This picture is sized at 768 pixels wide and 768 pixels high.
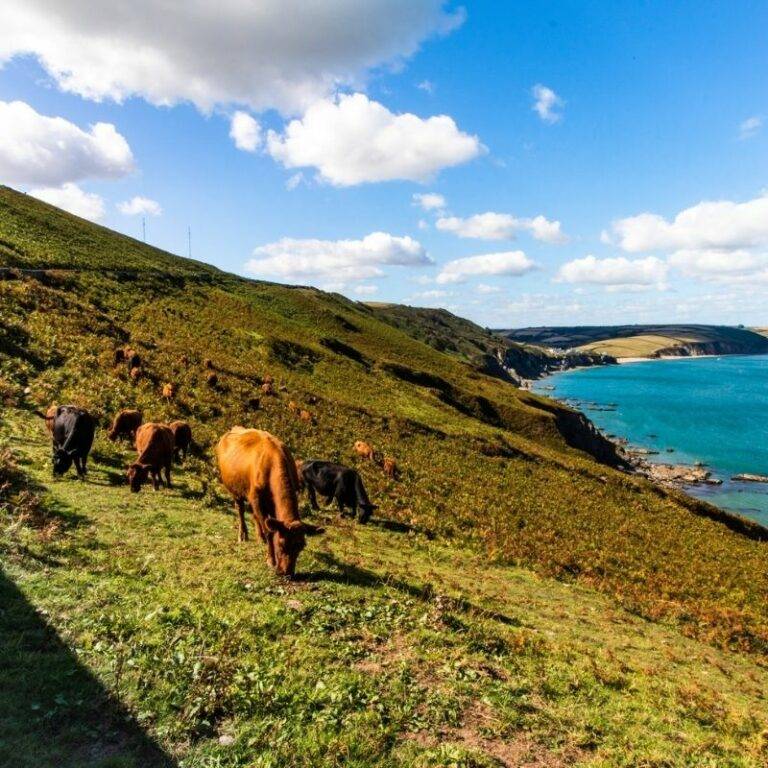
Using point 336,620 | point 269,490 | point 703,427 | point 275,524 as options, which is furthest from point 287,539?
point 703,427

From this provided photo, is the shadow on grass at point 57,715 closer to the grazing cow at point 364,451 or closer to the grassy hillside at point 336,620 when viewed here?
the grassy hillside at point 336,620

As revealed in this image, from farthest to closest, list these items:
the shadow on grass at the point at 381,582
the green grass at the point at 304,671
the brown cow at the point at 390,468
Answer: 1. the brown cow at the point at 390,468
2. the shadow on grass at the point at 381,582
3. the green grass at the point at 304,671

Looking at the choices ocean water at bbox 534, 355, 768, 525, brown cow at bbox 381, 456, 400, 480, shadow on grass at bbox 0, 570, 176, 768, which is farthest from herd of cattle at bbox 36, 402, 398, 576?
ocean water at bbox 534, 355, 768, 525

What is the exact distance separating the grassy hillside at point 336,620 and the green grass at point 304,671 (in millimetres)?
39

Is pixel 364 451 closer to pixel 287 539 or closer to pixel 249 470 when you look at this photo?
pixel 249 470

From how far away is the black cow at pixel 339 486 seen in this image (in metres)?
21.2

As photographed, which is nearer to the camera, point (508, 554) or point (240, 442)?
point (240, 442)

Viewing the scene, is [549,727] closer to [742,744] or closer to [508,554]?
[742,744]

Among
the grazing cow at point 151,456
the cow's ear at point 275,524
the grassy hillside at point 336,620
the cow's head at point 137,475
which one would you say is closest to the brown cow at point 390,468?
the grassy hillside at point 336,620

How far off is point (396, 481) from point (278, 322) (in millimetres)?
53738

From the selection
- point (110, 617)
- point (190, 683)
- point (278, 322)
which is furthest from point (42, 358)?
point (278, 322)

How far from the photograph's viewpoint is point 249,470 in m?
13.6

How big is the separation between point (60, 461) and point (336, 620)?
12.0m

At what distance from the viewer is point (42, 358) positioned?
89.2 feet
